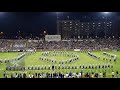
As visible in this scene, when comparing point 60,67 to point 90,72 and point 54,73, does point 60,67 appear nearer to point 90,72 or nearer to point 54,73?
point 54,73

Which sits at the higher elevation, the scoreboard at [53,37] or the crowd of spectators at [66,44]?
the scoreboard at [53,37]

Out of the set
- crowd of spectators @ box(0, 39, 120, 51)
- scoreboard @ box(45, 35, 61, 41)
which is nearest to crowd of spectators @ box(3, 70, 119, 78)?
crowd of spectators @ box(0, 39, 120, 51)

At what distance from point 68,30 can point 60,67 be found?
1532 mm

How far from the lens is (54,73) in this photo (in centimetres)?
1100

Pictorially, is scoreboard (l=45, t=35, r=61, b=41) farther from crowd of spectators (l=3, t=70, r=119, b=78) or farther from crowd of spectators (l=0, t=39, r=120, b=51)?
crowd of spectators (l=3, t=70, r=119, b=78)

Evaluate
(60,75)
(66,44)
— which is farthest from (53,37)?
(60,75)

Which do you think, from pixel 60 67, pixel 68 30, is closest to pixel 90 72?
pixel 60 67

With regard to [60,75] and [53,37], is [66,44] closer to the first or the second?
[53,37]

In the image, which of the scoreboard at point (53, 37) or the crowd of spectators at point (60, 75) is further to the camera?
the scoreboard at point (53, 37)

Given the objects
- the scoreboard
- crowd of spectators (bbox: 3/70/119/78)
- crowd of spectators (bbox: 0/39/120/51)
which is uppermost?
the scoreboard

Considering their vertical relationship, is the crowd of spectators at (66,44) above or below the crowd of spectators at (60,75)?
above

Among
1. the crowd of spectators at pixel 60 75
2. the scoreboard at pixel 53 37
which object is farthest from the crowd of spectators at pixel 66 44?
the crowd of spectators at pixel 60 75

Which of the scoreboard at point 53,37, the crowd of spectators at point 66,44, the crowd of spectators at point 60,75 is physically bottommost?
the crowd of spectators at point 60,75

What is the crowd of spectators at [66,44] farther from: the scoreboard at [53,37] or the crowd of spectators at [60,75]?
the crowd of spectators at [60,75]
